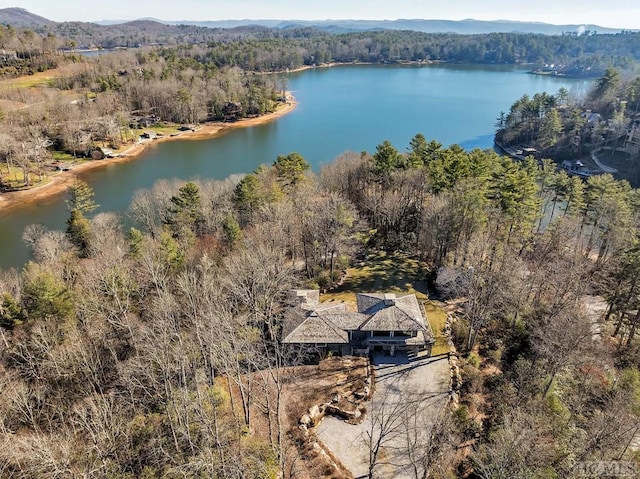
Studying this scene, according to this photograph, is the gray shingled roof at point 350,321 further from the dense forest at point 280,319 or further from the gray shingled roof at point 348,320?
the dense forest at point 280,319

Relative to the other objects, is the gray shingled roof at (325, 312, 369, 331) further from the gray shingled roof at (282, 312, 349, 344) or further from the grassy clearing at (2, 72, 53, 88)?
the grassy clearing at (2, 72, 53, 88)

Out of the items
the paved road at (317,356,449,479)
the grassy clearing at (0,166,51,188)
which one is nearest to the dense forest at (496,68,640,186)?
the paved road at (317,356,449,479)

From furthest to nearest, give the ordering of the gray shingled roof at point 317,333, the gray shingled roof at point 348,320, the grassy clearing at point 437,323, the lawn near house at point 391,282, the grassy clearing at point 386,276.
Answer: the grassy clearing at point 386,276
the lawn near house at point 391,282
the grassy clearing at point 437,323
the gray shingled roof at point 348,320
the gray shingled roof at point 317,333

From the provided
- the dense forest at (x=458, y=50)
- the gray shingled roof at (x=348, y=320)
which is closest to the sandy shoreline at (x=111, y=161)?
the gray shingled roof at (x=348, y=320)

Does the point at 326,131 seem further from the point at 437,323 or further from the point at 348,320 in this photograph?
the point at 348,320

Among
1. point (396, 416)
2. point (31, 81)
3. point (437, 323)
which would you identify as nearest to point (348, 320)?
point (437, 323)

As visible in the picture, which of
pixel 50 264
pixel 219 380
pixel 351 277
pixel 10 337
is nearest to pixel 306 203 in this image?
pixel 351 277
